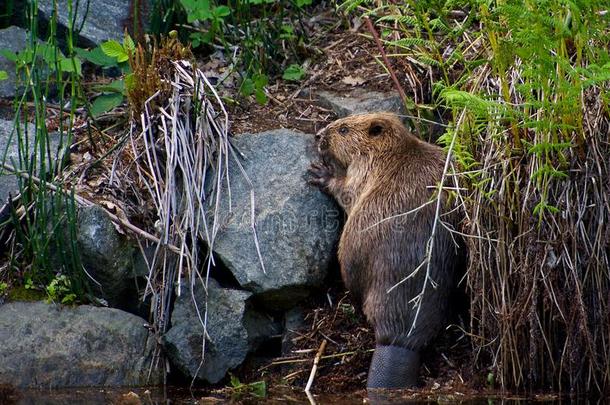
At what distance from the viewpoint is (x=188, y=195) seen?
5195mm

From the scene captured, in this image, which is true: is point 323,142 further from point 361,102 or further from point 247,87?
point 247,87

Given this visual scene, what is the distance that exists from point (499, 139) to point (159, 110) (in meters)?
1.79

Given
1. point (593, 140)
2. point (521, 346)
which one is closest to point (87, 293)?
point (521, 346)

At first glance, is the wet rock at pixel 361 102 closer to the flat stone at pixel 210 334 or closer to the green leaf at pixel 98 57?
the green leaf at pixel 98 57

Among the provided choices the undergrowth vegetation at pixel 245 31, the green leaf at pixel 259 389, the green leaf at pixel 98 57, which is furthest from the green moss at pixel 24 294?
the undergrowth vegetation at pixel 245 31

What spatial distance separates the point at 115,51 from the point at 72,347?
1552mm

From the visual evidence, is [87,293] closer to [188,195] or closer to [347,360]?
[188,195]

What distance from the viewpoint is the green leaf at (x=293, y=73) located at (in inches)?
243

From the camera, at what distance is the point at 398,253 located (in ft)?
15.9

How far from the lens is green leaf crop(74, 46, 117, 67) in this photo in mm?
5777

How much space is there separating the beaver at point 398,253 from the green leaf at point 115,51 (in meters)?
1.33

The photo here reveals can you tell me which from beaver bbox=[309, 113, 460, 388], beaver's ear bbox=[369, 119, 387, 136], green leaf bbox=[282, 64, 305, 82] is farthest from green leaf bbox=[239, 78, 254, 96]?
beaver bbox=[309, 113, 460, 388]

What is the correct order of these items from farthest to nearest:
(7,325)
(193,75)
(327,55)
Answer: (327,55)
(193,75)
(7,325)

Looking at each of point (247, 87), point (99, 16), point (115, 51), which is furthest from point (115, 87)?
point (99, 16)
